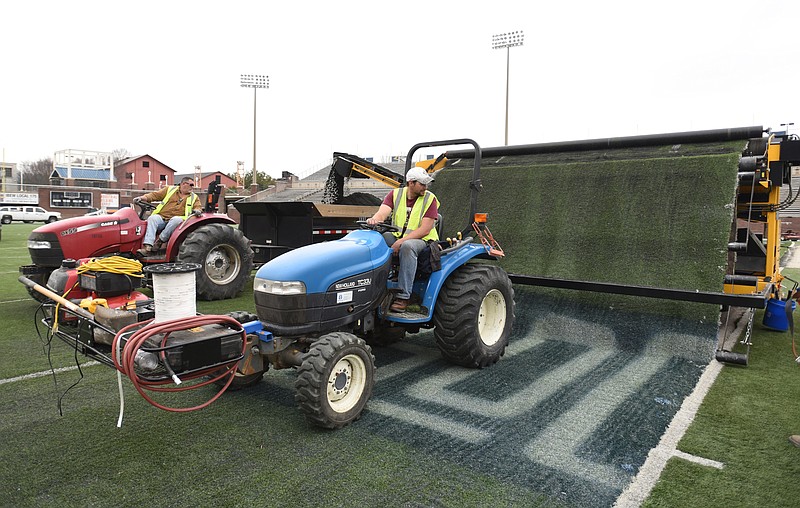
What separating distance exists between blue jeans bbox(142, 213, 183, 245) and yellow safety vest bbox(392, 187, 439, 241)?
4.20 m

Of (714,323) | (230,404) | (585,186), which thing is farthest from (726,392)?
(230,404)

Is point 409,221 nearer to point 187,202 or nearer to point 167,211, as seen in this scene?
point 187,202

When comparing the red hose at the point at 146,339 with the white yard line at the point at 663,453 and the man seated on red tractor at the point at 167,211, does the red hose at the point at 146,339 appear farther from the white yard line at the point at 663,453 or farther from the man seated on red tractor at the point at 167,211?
the man seated on red tractor at the point at 167,211

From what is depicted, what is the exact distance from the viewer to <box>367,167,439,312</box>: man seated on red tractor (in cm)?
413

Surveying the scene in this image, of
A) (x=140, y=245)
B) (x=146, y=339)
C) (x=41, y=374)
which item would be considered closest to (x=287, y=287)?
(x=146, y=339)

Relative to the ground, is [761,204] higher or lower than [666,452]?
higher

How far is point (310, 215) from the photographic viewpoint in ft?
26.6

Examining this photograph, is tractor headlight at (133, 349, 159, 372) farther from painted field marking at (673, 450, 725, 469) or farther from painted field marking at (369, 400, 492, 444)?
painted field marking at (673, 450, 725, 469)

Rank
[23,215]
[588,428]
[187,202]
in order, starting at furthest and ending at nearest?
[23,215] → [187,202] → [588,428]

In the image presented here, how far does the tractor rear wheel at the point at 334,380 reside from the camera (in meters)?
3.20

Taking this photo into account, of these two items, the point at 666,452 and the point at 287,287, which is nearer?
the point at 666,452

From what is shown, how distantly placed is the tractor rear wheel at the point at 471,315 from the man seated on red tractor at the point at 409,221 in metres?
0.37

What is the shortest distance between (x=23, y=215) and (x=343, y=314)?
36201 millimetres

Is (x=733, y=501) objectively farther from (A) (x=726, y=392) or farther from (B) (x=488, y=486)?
(A) (x=726, y=392)
